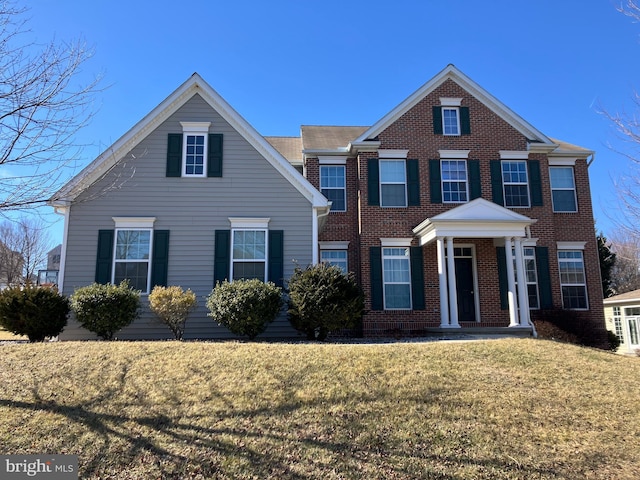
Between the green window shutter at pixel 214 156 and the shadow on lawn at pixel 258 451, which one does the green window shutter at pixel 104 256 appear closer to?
the green window shutter at pixel 214 156

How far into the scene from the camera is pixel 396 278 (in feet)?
50.1

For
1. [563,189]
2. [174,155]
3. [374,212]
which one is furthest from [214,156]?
[563,189]

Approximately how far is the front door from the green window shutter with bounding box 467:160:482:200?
213cm

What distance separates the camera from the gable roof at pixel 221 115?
12992 millimetres

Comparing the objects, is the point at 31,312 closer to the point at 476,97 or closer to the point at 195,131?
the point at 195,131

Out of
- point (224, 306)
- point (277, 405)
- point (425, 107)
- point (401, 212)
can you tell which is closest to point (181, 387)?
point (277, 405)

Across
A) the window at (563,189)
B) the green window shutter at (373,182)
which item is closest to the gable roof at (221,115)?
the green window shutter at (373,182)

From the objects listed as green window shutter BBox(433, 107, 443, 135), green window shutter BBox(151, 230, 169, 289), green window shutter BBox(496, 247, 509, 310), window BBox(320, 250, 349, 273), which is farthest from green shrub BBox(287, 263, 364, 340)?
green window shutter BBox(433, 107, 443, 135)

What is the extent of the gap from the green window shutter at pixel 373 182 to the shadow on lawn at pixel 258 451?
32.7ft

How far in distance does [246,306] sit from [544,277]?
10.1 meters

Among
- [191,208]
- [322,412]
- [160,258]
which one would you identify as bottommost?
[322,412]

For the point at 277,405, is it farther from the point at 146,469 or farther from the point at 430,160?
the point at 430,160

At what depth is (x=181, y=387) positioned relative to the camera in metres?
7.11

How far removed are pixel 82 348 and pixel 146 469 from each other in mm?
4381
